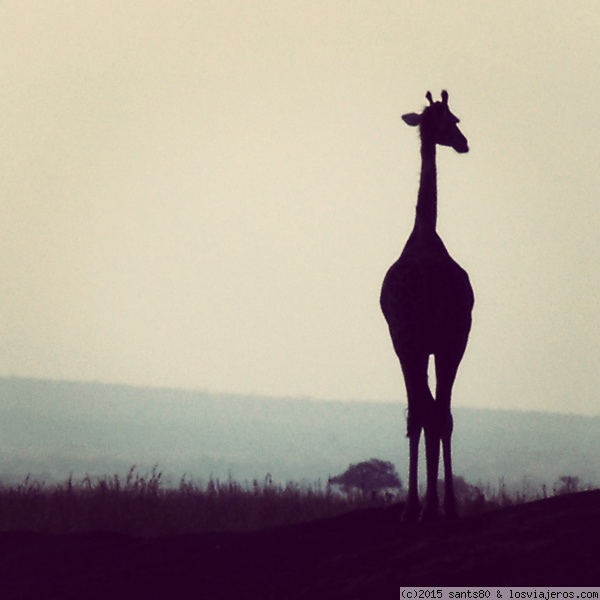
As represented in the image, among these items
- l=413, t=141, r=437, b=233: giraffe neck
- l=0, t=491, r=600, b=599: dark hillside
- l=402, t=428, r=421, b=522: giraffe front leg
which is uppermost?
l=413, t=141, r=437, b=233: giraffe neck

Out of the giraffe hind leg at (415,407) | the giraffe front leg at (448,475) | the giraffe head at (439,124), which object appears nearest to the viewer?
the giraffe front leg at (448,475)

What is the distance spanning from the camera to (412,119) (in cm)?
1160

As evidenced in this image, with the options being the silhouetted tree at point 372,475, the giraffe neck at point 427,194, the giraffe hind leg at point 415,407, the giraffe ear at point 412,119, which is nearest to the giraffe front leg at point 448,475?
the giraffe hind leg at point 415,407

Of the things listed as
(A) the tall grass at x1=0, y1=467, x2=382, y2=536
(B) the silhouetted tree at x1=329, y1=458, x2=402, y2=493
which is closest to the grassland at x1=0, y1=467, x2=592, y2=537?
(A) the tall grass at x1=0, y1=467, x2=382, y2=536

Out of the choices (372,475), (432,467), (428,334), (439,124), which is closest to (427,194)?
(439,124)

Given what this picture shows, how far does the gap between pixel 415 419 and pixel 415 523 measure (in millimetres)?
996

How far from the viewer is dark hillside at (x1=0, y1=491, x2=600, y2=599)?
815cm

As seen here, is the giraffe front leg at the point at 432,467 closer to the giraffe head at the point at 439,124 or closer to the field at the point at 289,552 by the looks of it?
the field at the point at 289,552

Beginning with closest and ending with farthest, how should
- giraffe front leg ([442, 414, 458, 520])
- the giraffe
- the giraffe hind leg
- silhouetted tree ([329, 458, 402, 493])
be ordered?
giraffe front leg ([442, 414, 458, 520]) < the giraffe < the giraffe hind leg < silhouetted tree ([329, 458, 402, 493])

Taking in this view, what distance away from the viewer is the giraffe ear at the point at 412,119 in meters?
11.6

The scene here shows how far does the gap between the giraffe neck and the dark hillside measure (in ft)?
9.66

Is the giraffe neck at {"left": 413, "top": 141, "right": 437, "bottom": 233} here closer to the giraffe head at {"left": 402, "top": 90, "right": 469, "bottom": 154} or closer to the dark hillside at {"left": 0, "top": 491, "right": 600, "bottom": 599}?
the giraffe head at {"left": 402, "top": 90, "right": 469, "bottom": 154}

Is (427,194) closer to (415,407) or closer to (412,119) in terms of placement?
→ (412,119)

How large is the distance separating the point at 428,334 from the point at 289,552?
8.04 ft
